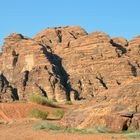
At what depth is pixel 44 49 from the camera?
9869 centimetres

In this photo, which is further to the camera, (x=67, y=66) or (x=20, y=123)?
(x=67, y=66)

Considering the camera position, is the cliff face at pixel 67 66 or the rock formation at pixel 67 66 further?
the cliff face at pixel 67 66

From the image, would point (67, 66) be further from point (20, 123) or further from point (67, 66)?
point (20, 123)

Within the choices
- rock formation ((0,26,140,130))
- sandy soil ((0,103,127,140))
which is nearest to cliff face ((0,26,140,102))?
rock formation ((0,26,140,130))

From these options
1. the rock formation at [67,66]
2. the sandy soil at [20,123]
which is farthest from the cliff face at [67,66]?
the sandy soil at [20,123]

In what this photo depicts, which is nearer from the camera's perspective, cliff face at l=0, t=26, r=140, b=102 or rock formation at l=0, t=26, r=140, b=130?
rock formation at l=0, t=26, r=140, b=130

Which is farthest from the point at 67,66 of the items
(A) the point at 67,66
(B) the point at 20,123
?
(B) the point at 20,123

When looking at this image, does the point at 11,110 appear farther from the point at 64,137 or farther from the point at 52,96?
the point at 52,96

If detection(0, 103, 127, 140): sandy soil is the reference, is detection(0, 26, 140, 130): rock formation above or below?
above

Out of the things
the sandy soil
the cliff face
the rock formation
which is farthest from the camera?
the cliff face

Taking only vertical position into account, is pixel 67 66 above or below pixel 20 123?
above

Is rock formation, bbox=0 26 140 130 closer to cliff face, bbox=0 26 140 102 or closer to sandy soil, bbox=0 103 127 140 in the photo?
cliff face, bbox=0 26 140 102

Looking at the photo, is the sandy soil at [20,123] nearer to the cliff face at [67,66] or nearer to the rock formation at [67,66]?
the rock formation at [67,66]

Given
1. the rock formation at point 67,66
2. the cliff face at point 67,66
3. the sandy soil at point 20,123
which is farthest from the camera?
the cliff face at point 67,66
